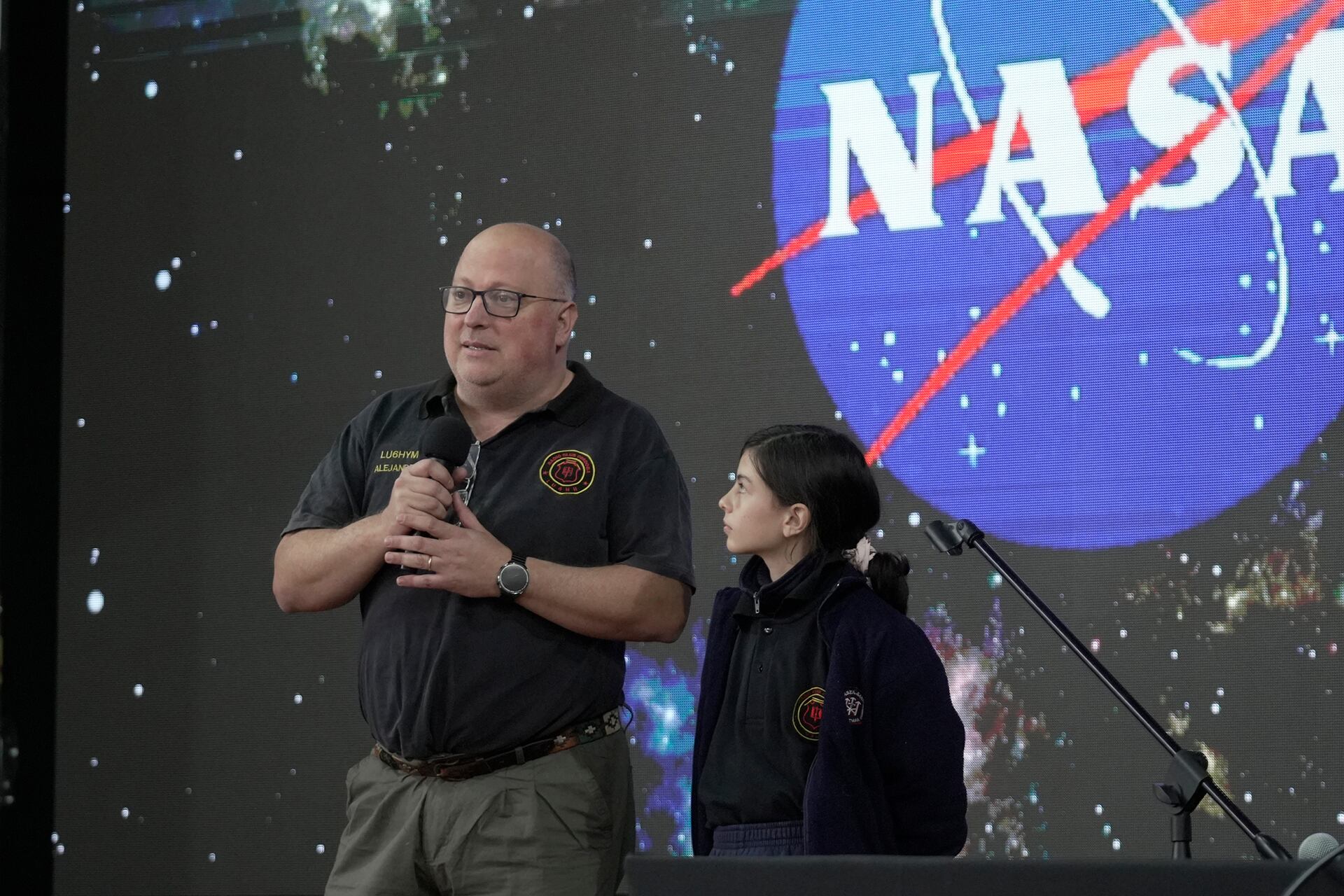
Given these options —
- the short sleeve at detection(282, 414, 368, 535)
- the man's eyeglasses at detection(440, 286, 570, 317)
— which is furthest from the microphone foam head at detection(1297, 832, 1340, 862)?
the short sleeve at detection(282, 414, 368, 535)

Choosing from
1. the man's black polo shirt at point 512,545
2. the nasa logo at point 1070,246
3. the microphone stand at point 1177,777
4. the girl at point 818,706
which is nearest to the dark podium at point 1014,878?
the microphone stand at point 1177,777

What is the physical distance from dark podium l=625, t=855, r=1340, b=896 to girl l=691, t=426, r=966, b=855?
3.62ft

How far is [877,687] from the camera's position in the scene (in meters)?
2.31

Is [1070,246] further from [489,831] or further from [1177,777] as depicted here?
[489,831]

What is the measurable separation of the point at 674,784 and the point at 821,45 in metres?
1.64

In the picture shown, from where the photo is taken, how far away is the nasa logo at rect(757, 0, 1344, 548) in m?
3.03

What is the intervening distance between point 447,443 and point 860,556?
0.72 meters

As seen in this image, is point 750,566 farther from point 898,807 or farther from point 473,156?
point 473,156

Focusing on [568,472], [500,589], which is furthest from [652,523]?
[500,589]

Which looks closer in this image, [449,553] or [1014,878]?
[1014,878]

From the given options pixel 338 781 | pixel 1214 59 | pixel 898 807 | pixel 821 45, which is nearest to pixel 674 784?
pixel 338 781

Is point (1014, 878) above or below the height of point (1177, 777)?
above

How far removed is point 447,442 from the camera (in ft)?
7.45

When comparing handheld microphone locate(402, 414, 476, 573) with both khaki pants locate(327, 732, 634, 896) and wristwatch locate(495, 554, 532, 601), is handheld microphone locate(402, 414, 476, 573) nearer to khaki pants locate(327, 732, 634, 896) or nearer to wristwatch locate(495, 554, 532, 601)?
wristwatch locate(495, 554, 532, 601)
